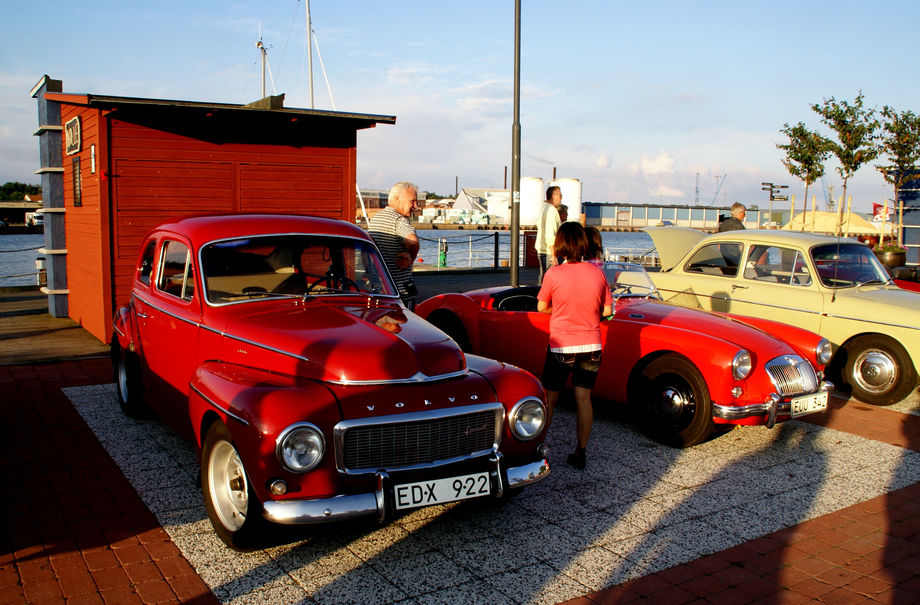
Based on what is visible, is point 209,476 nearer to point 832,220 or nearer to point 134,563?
point 134,563

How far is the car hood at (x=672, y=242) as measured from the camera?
10.2 m

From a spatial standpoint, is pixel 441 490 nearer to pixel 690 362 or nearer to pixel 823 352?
pixel 690 362

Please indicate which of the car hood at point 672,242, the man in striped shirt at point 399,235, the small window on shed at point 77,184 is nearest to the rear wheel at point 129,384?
the man in striped shirt at point 399,235

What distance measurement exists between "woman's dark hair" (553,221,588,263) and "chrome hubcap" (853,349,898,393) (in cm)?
434

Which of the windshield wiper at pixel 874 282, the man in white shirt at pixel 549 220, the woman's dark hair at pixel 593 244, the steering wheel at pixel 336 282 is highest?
the man in white shirt at pixel 549 220

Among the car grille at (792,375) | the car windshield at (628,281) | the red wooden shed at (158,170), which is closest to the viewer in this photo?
the car grille at (792,375)

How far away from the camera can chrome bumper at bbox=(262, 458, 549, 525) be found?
11.6ft

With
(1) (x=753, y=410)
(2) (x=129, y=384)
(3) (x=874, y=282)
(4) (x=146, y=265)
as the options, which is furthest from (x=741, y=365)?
(2) (x=129, y=384)

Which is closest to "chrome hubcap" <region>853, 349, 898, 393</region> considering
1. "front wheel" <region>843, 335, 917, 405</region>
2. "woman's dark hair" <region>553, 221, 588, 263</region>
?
"front wheel" <region>843, 335, 917, 405</region>

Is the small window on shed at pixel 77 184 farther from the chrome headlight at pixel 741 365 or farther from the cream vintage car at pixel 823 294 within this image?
the chrome headlight at pixel 741 365

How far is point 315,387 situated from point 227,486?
2.66 ft

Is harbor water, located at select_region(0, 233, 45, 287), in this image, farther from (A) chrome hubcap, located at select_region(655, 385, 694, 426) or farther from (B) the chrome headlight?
(B) the chrome headlight

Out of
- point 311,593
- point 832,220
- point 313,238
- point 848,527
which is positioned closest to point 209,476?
point 311,593

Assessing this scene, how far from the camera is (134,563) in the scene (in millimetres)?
3812
